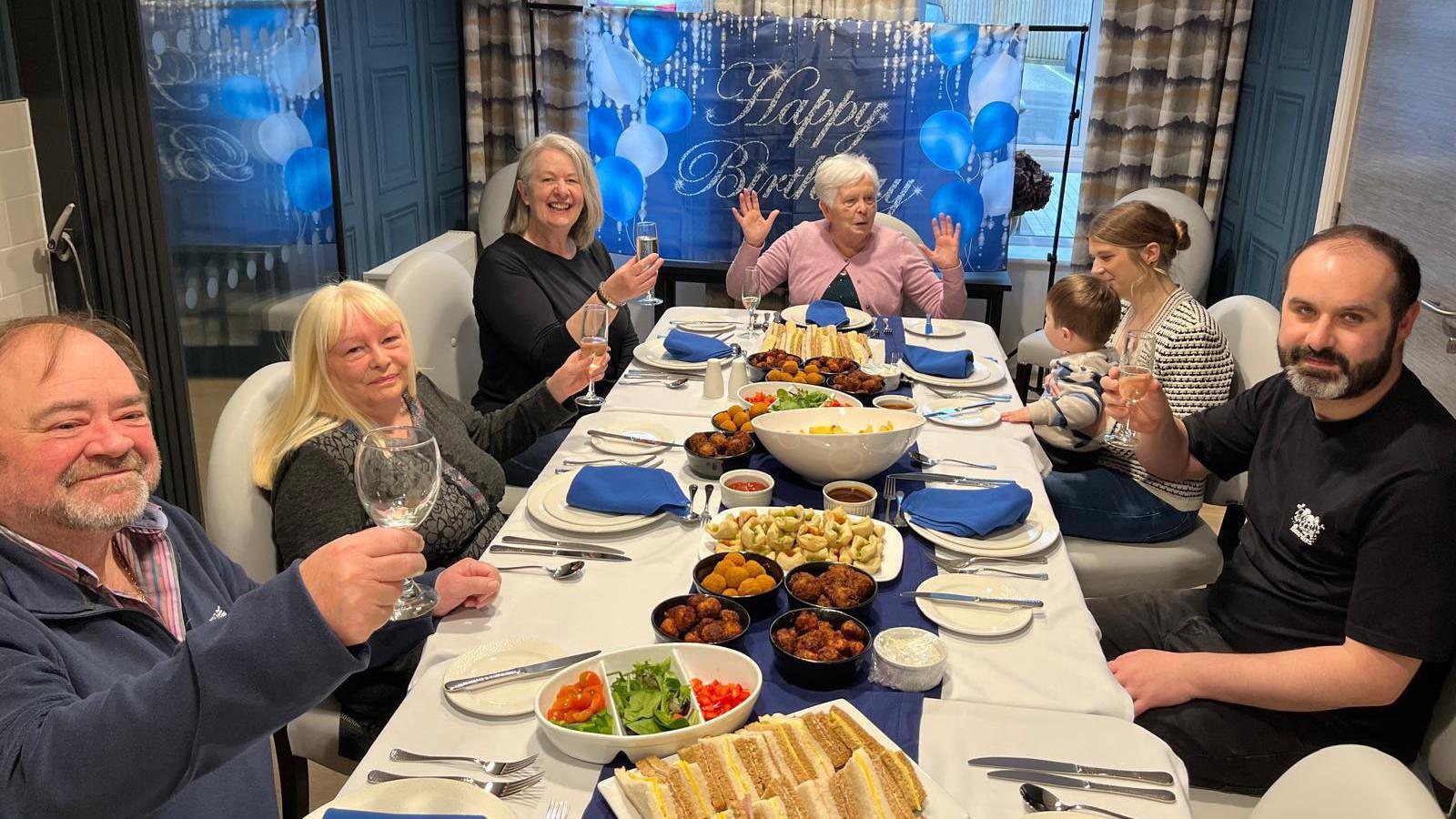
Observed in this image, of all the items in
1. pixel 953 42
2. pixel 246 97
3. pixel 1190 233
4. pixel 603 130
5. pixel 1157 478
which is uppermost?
pixel 953 42

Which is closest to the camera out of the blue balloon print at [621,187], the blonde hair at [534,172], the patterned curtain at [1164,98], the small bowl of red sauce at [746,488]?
the small bowl of red sauce at [746,488]

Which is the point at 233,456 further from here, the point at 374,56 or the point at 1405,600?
the point at 374,56

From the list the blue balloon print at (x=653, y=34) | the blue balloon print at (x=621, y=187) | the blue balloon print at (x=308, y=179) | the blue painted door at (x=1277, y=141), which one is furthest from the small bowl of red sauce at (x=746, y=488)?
the blue balloon print at (x=653, y=34)

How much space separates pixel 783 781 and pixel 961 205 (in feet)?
12.8

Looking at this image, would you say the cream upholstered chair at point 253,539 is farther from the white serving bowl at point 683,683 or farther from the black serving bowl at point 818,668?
the black serving bowl at point 818,668

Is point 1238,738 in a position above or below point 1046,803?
below

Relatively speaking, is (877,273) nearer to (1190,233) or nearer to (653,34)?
(1190,233)

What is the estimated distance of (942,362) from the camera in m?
2.83

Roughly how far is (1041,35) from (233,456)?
4.24 metres

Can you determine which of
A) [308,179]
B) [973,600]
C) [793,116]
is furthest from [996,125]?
[973,600]

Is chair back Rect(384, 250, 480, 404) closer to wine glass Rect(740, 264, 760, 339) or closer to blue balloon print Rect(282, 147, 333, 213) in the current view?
blue balloon print Rect(282, 147, 333, 213)

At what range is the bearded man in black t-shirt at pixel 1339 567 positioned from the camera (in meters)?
1.61

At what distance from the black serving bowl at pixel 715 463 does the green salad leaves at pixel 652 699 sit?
0.78 metres

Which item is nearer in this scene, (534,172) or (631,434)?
(631,434)
